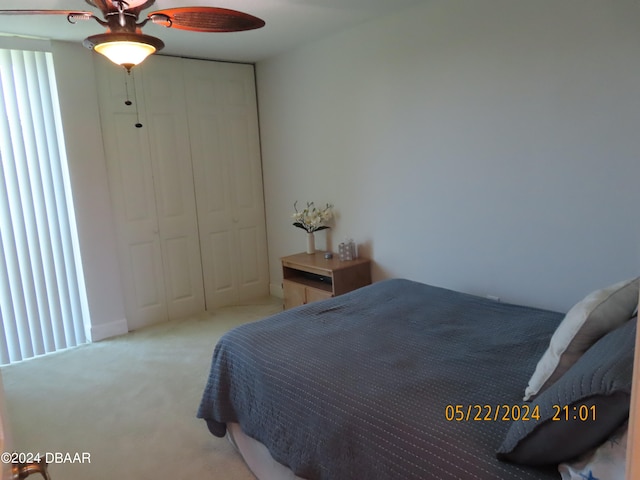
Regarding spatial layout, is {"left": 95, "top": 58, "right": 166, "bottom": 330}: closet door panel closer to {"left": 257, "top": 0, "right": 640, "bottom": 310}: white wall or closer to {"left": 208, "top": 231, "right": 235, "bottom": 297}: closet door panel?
{"left": 208, "top": 231, "right": 235, "bottom": 297}: closet door panel

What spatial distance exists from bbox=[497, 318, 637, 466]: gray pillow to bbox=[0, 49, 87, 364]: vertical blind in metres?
3.50

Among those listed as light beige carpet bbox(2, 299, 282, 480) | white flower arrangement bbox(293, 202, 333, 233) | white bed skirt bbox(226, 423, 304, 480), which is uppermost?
white flower arrangement bbox(293, 202, 333, 233)

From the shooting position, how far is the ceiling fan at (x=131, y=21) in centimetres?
170

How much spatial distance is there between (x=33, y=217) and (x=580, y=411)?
3695 mm

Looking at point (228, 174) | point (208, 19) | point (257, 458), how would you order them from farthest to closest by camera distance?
point (228, 174), point (257, 458), point (208, 19)

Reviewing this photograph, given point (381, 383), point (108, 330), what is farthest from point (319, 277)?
point (381, 383)

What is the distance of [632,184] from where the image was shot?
89.3 inches

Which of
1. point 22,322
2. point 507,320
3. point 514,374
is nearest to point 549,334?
point 507,320

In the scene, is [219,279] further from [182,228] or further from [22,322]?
[22,322]

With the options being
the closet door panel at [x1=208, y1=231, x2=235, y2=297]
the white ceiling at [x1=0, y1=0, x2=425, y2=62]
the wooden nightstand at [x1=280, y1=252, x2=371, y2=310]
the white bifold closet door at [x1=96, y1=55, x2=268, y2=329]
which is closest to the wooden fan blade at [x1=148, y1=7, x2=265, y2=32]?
the white ceiling at [x1=0, y1=0, x2=425, y2=62]

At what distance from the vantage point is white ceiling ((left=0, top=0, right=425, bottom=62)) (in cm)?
273

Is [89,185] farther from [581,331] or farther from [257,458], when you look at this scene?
[581,331]

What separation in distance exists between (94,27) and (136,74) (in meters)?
0.75

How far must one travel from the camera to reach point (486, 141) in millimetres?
2818
